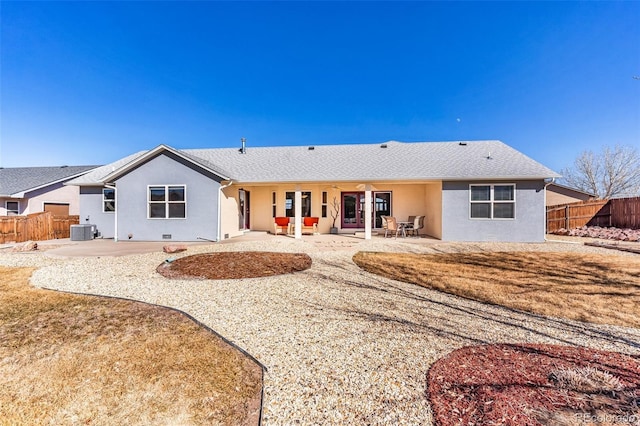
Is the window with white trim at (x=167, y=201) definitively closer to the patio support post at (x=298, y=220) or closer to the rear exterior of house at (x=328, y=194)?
the rear exterior of house at (x=328, y=194)

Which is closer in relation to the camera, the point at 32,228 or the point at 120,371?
the point at 120,371

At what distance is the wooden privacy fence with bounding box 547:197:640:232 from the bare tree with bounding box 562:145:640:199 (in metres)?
18.3

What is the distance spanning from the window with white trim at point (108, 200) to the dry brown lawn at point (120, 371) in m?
11.7

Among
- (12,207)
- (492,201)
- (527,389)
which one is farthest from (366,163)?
(12,207)

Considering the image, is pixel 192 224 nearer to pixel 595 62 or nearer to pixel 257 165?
pixel 257 165

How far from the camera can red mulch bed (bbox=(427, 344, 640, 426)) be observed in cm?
217

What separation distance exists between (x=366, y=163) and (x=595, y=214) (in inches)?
576

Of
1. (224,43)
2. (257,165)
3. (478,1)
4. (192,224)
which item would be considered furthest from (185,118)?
(478,1)

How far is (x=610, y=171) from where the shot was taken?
3078cm

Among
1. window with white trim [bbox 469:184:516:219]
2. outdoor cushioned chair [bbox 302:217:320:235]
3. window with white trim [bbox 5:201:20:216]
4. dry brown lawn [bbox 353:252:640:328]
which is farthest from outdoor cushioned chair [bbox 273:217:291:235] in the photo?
window with white trim [bbox 5:201:20:216]

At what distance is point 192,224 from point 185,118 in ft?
43.2

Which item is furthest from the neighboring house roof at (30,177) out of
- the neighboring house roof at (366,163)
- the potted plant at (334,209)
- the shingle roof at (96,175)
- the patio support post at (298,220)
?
the potted plant at (334,209)

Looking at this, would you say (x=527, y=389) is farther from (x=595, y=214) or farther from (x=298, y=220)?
(x=595, y=214)

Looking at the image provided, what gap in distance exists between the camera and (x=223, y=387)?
2680mm
